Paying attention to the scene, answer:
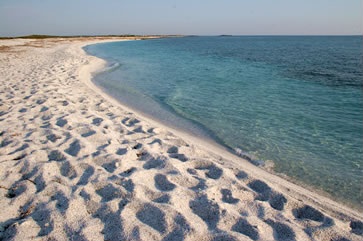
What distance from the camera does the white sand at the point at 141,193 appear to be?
3.00m

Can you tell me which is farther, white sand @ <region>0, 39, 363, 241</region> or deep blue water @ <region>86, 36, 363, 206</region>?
deep blue water @ <region>86, 36, 363, 206</region>

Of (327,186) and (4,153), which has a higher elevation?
(4,153)

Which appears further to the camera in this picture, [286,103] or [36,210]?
[286,103]

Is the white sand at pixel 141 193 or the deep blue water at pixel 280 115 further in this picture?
the deep blue water at pixel 280 115

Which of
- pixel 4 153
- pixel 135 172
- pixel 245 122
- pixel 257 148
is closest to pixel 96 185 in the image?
pixel 135 172

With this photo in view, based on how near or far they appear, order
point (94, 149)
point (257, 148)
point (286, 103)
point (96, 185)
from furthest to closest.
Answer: point (286, 103), point (257, 148), point (94, 149), point (96, 185)

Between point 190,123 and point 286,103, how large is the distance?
440 centimetres

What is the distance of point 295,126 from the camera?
7320 millimetres

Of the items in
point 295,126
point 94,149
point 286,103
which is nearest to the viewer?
point 94,149

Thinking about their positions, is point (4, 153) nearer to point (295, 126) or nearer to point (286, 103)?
point (295, 126)

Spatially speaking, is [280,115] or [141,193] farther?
[280,115]

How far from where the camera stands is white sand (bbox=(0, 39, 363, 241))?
300cm

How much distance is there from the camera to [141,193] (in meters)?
3.63

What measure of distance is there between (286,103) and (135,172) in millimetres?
7539
